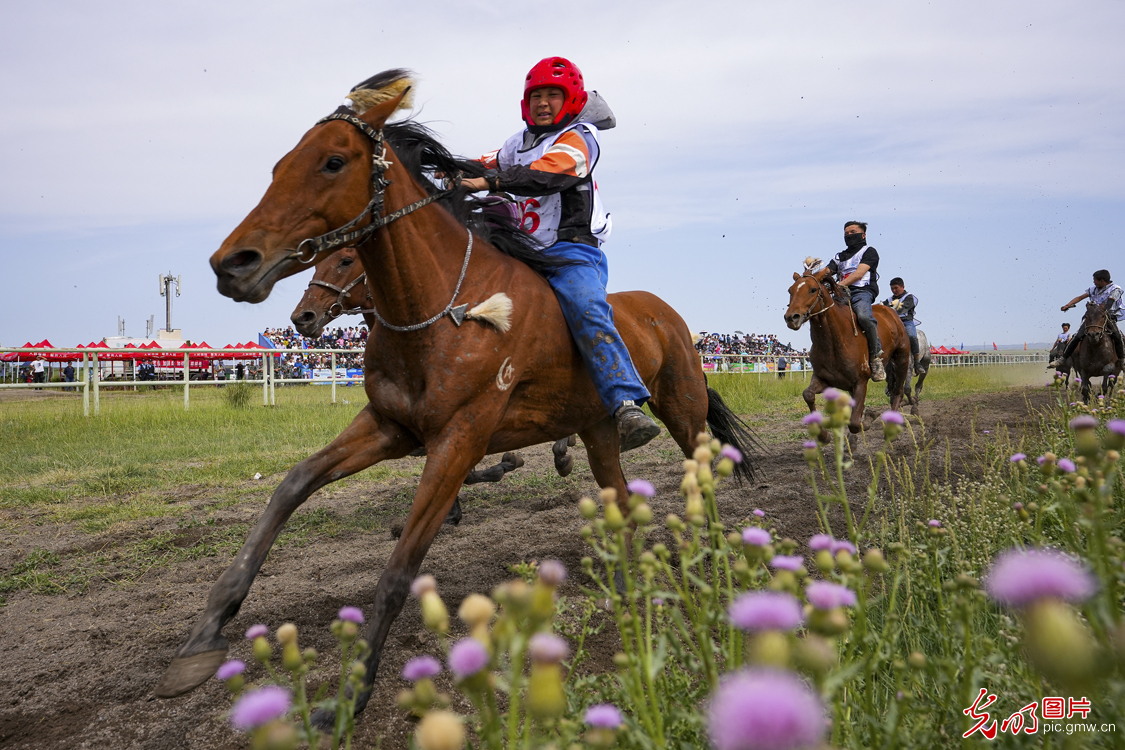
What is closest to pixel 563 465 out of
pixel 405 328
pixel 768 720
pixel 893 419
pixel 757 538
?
pixel 405 328

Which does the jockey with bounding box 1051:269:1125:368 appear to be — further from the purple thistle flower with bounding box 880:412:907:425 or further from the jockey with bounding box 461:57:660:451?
the purple thistle flower with bounding box 880:412:907:425

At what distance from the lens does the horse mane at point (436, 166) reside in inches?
125

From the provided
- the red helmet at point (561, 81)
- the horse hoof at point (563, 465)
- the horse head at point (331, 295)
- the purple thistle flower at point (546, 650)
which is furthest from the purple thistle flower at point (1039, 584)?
the horse hoof at point (563, 465)

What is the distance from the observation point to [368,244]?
10.1 ft

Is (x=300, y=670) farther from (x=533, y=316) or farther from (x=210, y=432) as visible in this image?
(x=210, y=432)

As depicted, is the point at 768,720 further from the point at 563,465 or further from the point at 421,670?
the point at 563,465

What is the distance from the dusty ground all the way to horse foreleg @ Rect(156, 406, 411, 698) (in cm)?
21

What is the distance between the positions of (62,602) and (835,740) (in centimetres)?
419

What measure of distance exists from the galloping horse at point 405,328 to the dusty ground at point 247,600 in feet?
1.31

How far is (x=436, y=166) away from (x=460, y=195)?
0.26 m

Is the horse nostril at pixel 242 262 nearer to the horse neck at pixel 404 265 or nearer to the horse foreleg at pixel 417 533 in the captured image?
the horse neck at pixel 404 265

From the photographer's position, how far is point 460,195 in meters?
3.60

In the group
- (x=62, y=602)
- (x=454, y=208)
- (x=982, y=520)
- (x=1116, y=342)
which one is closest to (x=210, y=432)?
(x=62, y=602)

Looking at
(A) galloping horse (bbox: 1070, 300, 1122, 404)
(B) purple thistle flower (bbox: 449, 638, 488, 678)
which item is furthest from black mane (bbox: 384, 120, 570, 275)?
(A) galloping horse (bbox: 1070, 300, 1122, 404)
